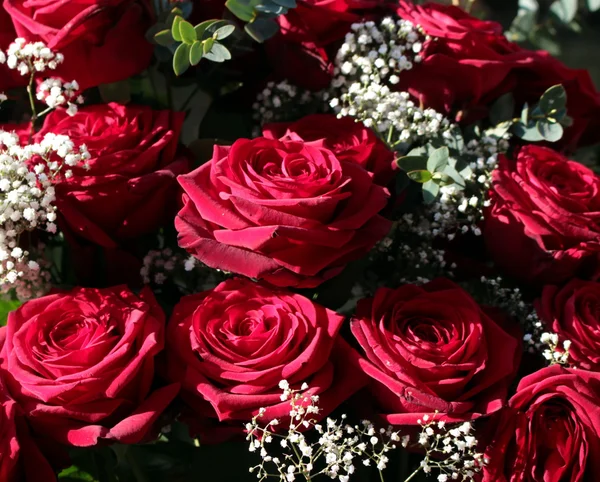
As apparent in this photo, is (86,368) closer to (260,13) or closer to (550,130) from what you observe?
(260,13)

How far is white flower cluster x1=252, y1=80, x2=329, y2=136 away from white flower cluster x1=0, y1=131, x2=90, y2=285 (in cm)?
22

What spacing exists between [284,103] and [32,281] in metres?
0.30

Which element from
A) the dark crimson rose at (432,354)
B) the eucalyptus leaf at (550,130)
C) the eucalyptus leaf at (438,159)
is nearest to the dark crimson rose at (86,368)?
the dark crimson rose at (432,354)

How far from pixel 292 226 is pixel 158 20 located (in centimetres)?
29

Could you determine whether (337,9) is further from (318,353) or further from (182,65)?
(318,353)

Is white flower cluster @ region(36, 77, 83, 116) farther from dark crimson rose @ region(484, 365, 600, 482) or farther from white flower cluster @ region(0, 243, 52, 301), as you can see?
dark crimson rose @ region(484, 365, 600, 482)

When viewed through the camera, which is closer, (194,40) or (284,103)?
(194,40)

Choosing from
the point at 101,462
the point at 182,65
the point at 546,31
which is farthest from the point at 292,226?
the point at 546,31

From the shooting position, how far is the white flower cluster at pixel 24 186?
1.96ft

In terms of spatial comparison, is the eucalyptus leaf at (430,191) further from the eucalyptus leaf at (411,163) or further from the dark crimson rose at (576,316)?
the dark crimson rose at (576,316)

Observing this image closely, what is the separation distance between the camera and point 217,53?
26.2 inches

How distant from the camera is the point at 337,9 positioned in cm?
74

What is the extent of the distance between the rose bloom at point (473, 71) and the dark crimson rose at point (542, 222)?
0.29 feet

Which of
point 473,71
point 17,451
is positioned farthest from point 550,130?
point 17,451
